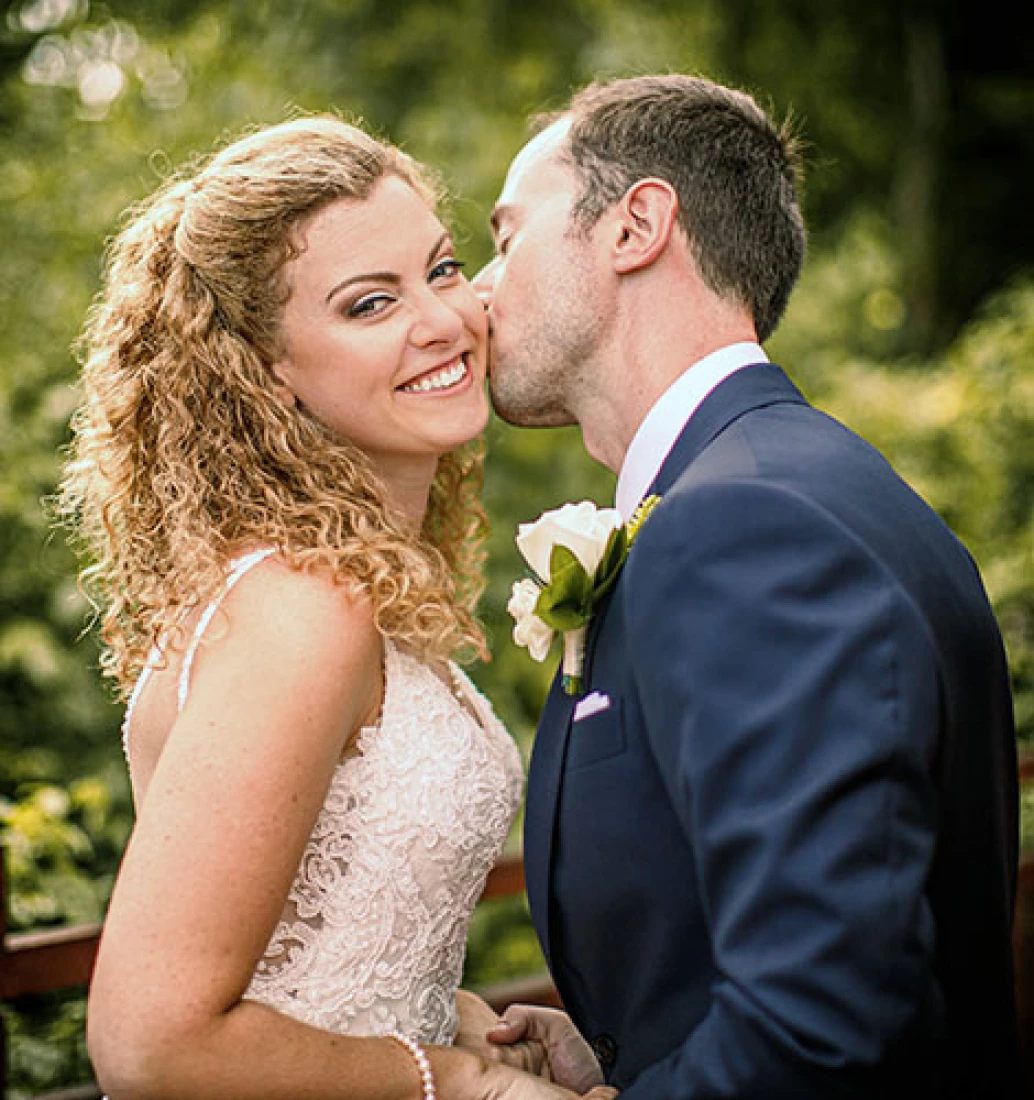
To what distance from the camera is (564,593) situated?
2.02 m

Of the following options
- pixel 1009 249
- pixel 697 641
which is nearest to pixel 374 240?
pixel 697 641

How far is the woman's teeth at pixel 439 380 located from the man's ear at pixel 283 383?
0.20 meters

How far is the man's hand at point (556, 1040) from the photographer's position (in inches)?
89.0

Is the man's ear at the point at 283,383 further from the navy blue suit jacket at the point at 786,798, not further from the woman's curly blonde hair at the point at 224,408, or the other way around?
the navy blue suit jacket at the point at 786,798

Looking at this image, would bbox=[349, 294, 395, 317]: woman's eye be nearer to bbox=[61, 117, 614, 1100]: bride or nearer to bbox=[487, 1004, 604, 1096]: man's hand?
bbox=[61, 117, 614, 1100]: bride

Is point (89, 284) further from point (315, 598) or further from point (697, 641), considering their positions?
point (697, 641)

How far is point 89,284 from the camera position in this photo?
18.7ft

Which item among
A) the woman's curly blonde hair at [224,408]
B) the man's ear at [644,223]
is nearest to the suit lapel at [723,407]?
the man's ear at [644,223]

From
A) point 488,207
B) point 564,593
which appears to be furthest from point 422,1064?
point 488,207

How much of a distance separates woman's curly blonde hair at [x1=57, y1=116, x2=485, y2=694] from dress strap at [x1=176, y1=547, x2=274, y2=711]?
0.04 metres

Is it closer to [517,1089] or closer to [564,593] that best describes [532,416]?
[564,593]

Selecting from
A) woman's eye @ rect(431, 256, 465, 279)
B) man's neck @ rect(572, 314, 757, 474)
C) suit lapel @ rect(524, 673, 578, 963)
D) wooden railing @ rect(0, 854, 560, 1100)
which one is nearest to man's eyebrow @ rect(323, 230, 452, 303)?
woman's eye @ rect(431, 256, 465, 279)

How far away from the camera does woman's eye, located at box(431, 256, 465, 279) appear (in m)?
2.47

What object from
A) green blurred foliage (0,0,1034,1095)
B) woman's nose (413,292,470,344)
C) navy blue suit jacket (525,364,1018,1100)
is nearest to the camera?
navy blue suit jacket (525,364,1018,1100)
